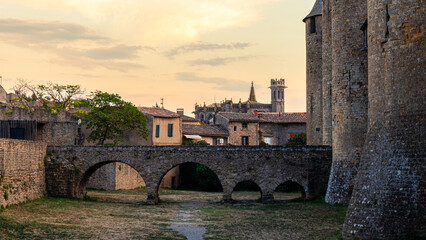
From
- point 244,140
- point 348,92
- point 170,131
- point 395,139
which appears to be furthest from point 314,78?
point 244,140

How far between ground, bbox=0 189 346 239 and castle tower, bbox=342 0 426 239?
2.99m

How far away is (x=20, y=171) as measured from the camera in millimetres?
33812

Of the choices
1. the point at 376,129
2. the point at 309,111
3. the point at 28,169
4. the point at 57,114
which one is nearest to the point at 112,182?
the point at 57,114

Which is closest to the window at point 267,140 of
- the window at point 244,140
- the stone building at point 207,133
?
the window at point 244,140

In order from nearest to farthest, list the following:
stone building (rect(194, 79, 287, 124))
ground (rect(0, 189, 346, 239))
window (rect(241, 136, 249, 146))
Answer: ground (rect(0, 189, 346, 239)), window (rect(241, 136, 249, 146)), stone building (rect(194, 79, 287, 124))

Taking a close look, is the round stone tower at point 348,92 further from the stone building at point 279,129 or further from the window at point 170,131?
the stone building at point 279,129

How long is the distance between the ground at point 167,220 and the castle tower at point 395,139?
118 inches

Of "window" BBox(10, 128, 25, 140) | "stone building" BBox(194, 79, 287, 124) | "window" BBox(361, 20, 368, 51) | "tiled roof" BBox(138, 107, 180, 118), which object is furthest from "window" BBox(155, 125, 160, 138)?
"stone building" BBox(194, 79, 287, 124)

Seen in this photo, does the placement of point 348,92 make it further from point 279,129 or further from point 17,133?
point 279,129

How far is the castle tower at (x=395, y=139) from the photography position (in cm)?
1833

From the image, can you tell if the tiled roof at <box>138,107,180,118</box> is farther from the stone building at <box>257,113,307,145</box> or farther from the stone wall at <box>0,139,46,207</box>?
the stone wall at <box>0,139,46,207</box>

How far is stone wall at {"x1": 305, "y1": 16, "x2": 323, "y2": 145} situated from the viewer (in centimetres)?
4225

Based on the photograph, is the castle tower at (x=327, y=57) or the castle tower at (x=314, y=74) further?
the castle tower at (x=314, y=74)

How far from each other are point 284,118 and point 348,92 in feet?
150
